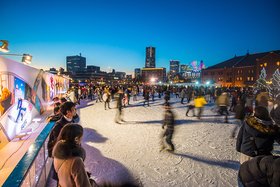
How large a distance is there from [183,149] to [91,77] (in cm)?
9940

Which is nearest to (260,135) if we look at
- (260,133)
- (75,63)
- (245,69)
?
(260,133)

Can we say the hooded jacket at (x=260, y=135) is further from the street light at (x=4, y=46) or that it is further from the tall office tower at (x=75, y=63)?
the tall office tower at (x=75, y=63)

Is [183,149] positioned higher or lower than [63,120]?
lower

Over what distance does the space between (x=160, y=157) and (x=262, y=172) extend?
281cm

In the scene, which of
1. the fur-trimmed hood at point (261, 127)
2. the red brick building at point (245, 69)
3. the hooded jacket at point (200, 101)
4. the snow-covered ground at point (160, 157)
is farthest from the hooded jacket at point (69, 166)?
the red brick building at point (245, 69)

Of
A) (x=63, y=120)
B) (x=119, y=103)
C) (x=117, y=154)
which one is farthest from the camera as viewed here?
(x=119, y=103)

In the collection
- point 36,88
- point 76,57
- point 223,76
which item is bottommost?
point 36,88

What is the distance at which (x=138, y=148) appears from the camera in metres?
4.37

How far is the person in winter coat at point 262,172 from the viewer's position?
1.18 m

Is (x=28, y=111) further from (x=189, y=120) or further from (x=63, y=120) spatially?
(x=189, y=120)

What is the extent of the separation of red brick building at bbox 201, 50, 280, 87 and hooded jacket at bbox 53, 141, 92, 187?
39.1 meters

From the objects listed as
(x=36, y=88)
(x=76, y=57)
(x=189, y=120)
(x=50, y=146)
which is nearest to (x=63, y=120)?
(x=50, y=146)

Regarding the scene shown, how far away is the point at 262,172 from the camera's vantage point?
4.22 ft

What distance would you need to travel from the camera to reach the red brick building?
3449 centimetres
